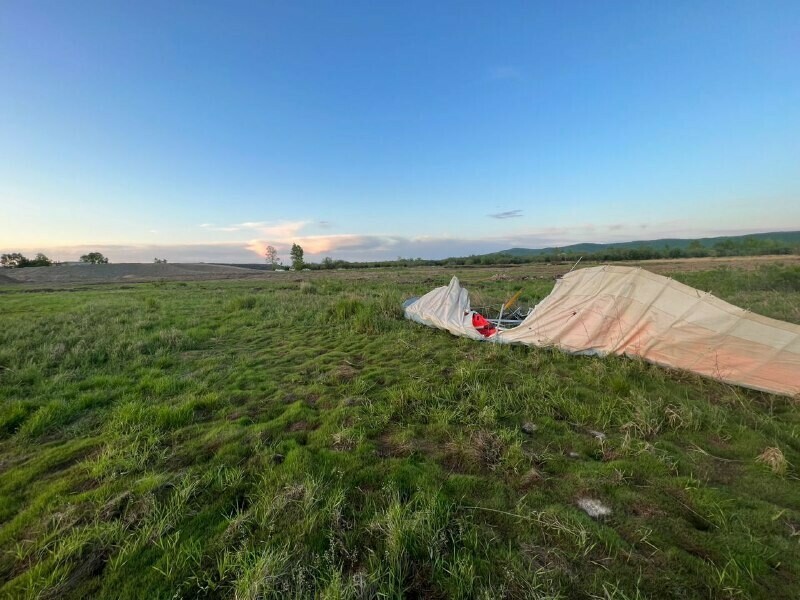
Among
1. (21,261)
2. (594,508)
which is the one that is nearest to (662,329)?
(594,508)

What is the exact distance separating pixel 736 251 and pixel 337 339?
86.1 meters

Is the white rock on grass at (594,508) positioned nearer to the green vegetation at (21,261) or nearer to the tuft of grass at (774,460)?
the tuft of grass at (774,460)

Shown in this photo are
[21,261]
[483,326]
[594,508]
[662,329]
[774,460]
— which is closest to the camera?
[594,508]

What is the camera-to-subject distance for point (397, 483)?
3029mm

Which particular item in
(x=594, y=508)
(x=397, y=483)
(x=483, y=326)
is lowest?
(x=594, y=508)

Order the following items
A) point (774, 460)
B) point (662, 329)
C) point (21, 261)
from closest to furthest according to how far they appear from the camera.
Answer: point (774, 460)
point (662, 329)
point (21, 261)

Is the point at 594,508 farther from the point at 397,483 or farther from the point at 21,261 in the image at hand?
the point at 21,261

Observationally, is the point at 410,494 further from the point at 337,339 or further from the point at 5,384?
the point at 5,384

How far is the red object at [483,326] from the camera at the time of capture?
8.45 m

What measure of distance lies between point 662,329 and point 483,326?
3.85m

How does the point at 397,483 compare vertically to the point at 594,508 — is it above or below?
above

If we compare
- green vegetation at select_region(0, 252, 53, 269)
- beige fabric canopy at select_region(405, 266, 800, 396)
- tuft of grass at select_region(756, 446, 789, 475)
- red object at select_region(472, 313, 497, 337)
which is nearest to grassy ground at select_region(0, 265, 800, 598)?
tuft of grass at select_region(756, 446, 789, 475)

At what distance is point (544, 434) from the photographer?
13.3 ft

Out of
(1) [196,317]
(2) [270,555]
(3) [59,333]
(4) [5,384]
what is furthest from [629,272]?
(3) [59,333]
